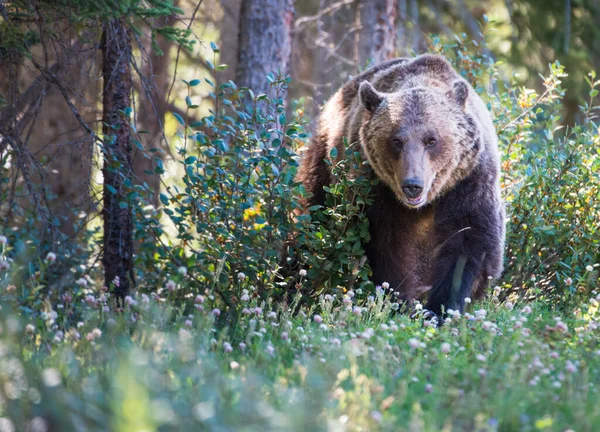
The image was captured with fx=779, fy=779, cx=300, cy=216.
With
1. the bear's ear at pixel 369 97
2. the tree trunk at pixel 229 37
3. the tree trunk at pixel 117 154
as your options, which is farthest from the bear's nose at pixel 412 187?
the tree trunk at pixel 229 37

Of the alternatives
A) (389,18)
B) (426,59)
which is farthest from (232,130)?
(389,18)

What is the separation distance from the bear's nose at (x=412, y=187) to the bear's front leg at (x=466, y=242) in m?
0.57

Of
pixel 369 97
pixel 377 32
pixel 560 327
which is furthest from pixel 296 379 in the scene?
pixel 377 32

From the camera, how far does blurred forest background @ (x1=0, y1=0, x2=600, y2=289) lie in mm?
5945

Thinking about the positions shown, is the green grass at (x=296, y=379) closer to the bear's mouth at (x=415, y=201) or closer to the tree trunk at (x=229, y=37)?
the bear's mouth at (x=415, y=201)

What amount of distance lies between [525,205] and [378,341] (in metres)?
3.53

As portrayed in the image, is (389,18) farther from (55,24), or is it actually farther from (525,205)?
(55,24)

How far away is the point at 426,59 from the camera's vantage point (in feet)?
23.0

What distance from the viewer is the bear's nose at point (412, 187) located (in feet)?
19.4

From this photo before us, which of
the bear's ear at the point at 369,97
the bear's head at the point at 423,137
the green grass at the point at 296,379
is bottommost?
the green grass at the point at 296,379

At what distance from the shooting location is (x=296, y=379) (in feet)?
11.8

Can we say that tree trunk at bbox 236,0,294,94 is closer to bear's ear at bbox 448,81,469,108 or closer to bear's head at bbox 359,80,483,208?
bear's head at bbox 359,80,483,208

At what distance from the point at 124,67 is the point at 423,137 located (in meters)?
2.63

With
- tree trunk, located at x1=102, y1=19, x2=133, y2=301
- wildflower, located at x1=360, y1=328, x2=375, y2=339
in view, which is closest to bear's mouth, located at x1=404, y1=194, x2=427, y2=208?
wildflower, located at x1=360, y1=328, x2=375, y2=339
